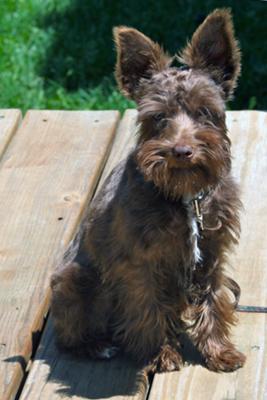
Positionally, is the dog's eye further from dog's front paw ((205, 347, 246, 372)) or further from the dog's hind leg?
dog's front paw ((205, 347, 246, 372))

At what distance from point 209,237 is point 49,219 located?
4.28 ft

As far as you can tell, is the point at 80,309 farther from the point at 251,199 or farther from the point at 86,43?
the point at 86,43

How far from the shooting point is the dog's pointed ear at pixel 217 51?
4.53m

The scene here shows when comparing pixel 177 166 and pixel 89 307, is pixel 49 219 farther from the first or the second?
pixel 177 166

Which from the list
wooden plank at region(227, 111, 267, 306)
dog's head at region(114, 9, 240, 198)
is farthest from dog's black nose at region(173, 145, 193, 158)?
wooden plank at region(227, 111, 267, 306)

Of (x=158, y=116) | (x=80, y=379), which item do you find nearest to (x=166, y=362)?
(x=80, y=379)

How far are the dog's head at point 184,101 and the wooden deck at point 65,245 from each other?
30.8 inches

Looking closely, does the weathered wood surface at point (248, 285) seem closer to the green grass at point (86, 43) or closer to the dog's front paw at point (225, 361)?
the dog's front paw at point (225, 361)

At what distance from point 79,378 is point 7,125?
2.30m

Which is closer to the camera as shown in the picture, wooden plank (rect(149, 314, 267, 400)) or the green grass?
wooden plank (rect(149, 314, 267, 400))

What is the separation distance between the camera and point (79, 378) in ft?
15.4

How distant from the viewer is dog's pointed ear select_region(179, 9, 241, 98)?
4531 millimetres

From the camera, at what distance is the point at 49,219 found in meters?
5.72

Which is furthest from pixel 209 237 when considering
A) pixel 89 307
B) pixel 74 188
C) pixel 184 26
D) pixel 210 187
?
pixel 184 26
